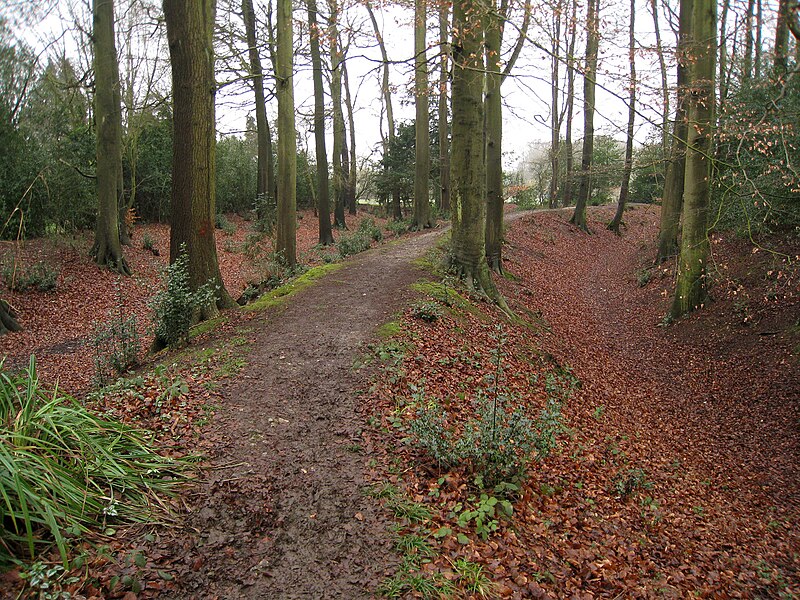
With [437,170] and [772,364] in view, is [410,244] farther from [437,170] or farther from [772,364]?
[437,170]

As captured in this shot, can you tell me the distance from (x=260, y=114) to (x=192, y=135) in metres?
13.2

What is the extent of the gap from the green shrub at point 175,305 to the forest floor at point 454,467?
336 mm

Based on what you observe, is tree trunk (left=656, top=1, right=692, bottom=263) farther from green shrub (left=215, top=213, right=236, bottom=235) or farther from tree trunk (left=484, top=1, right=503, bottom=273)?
green shrub (left=215, top=213, right=236, bottom=235)

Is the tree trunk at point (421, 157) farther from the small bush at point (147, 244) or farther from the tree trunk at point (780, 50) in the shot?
the tree trunk at point (780, 50)

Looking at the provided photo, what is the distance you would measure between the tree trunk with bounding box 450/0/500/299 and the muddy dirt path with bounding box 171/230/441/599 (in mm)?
3664

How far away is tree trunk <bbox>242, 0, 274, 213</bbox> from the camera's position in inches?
696

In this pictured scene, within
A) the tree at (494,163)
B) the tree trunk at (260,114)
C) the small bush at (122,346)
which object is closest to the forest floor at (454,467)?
the small bush at (122,346)

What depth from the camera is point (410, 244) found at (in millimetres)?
14859

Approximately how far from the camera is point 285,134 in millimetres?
12531

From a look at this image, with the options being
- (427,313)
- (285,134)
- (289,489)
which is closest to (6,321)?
(285,134)

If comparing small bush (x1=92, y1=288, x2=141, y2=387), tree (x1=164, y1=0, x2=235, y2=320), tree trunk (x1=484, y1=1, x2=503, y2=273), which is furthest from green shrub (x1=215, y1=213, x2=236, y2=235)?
small bush (x1=92, y1=288, x2=141, y2=387)

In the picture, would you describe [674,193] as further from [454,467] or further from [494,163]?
[454,467]

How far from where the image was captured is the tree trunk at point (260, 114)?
696 inches

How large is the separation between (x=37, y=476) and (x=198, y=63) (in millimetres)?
6881
